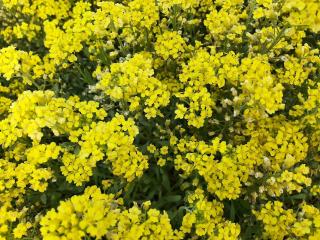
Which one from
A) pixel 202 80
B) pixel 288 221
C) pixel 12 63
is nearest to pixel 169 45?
pixel 202 80

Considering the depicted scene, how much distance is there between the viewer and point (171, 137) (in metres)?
3.78

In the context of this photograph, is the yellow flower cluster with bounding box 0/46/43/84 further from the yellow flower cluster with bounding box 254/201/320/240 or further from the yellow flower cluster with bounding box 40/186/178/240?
the yellow flower cluster with bounding box 254/201/320/240

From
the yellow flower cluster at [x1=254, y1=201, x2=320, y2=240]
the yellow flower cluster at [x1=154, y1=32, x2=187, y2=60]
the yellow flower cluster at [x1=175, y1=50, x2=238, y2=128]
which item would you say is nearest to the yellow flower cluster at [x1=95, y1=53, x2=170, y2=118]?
the yellow flower cluster at [x1=175, y1=50, x2=238, y2=128]

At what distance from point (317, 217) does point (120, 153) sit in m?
1.58

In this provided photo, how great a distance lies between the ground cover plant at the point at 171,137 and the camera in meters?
3.21

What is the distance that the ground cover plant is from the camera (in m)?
3.21

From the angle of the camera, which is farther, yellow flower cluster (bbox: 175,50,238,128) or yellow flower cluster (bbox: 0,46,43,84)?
yellow flower cluster (bbox: 0,46,43,84)

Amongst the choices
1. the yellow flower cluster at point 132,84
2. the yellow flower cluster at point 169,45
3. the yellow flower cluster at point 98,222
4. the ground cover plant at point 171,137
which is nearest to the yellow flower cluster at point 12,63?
the ground cover plant at point 171,137

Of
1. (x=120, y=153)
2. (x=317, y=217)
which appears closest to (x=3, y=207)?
(x=120, y=153)

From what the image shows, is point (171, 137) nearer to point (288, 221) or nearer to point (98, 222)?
point (288, 221)

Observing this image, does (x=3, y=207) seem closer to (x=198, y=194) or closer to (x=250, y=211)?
(x=198, y=194)

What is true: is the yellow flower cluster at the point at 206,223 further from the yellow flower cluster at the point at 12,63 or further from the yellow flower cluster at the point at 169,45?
the yellow flower cluster at the point at 12,63

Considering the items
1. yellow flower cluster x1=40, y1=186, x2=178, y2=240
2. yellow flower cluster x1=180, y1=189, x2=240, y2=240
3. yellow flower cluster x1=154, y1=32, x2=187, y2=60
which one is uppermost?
yellow flower cluster x1=154, y1=32, x2=187, y2=60

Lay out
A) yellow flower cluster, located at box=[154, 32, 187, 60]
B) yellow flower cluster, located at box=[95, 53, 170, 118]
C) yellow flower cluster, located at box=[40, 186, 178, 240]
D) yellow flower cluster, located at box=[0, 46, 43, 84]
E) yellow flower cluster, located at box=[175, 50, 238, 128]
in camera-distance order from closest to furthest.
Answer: yellow flower cluster, located at box=[40, 186, 178, 240] < yellow flower cluster, located at box=[95, 53, 170, 118] < yellow flower cluster, located at box=[175, 50, 238, 128] < yellow flower cluster, located at box=[0, 46, 43, 84] < yellow flower cluster, located at box=[154, 32, 187, 60]
